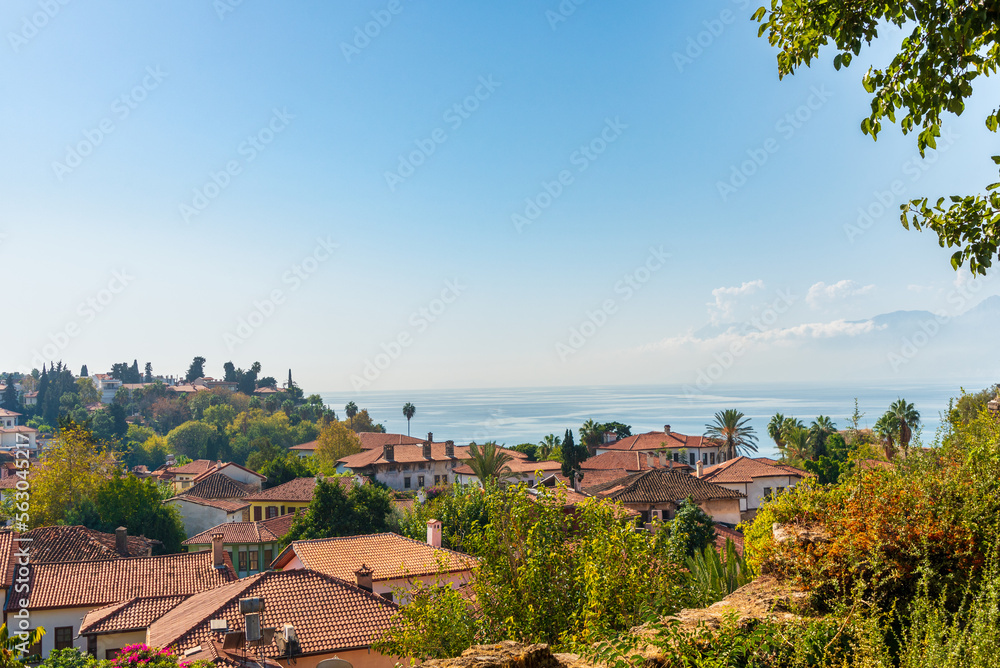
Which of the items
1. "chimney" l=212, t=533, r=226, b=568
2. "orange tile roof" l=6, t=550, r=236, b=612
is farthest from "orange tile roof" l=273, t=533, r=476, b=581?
"orange tile roof" l=6, t=550, r=236, b=612

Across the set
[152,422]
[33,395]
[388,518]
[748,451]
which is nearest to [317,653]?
[388,518]

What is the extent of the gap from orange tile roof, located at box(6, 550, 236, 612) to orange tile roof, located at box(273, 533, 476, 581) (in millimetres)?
4014

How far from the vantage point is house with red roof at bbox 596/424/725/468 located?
7712 centimetres

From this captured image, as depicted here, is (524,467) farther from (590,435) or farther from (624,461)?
(590,435)

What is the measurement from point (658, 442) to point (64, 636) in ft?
213

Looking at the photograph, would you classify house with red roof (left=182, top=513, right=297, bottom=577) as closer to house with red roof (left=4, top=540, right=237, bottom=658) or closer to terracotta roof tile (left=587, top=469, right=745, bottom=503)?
house with red roof (left=4, top=540, right=237, bottom=658)

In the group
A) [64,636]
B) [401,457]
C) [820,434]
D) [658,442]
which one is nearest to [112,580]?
[64,636]

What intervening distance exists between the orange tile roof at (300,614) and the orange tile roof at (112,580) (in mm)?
6942

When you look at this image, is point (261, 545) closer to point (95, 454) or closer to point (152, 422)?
point (95, 454)

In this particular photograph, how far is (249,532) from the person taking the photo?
4381 centimetres

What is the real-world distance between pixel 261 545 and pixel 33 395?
152883 mm

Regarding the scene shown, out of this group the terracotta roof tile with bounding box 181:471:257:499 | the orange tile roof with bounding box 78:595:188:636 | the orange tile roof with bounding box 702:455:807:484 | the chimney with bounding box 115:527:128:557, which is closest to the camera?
the orange tile roof with bounding box 78:595:188:636

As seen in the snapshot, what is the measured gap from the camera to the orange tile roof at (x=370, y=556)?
24.7 meters

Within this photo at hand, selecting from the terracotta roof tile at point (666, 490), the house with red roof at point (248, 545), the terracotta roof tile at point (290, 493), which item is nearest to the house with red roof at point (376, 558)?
the house with red roof at point (248, 545)
